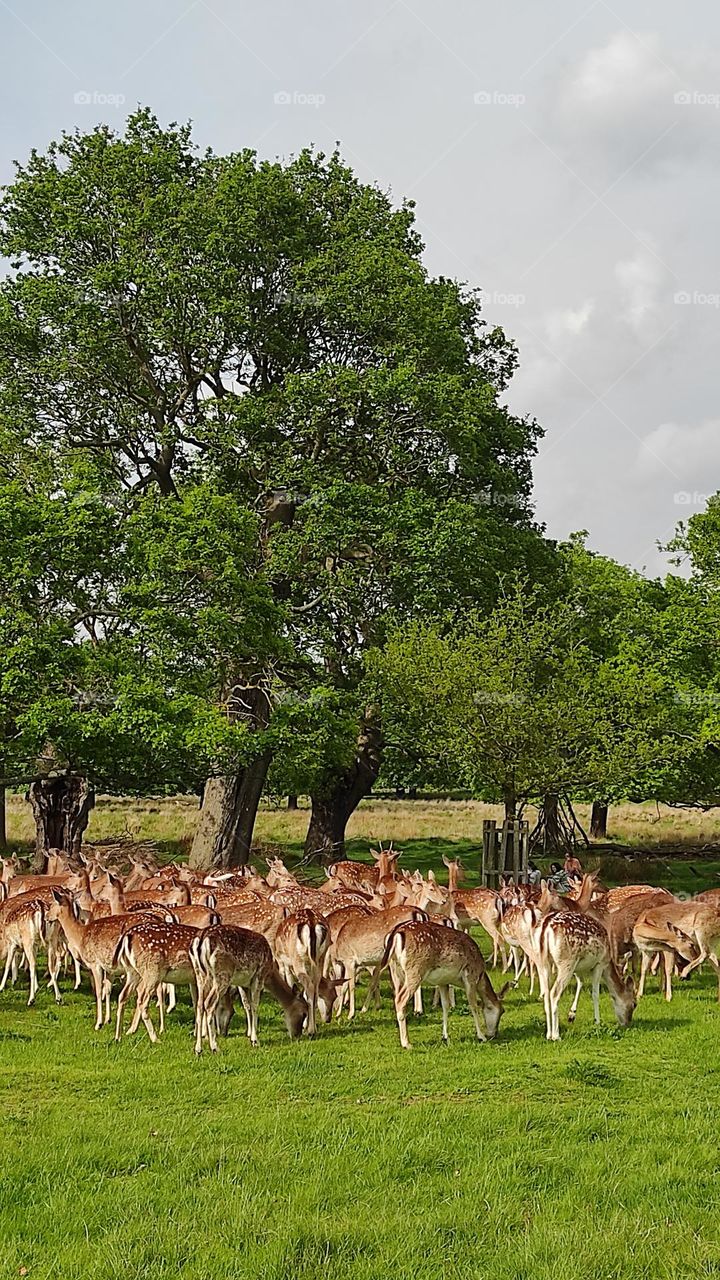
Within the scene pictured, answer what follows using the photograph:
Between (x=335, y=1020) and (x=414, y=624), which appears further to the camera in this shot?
(x=414, y=624)

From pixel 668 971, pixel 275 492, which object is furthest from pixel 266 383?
pixel 668 971

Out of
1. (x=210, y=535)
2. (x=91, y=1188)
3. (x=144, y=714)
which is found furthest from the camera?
(x=210, y=535)

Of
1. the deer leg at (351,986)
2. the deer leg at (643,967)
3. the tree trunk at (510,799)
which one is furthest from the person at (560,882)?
the deer leg at (351,986)

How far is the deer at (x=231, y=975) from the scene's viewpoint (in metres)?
10.3

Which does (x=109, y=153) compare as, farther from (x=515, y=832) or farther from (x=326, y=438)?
(x=515, y=832)

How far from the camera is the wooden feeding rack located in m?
21.8

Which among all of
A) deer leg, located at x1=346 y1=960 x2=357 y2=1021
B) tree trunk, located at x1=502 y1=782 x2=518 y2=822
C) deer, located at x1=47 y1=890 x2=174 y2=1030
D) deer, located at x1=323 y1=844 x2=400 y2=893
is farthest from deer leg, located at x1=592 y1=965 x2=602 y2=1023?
tree trunk, located at x1=502 y1=782 x2=518 y2=822

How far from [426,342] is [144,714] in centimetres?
1065

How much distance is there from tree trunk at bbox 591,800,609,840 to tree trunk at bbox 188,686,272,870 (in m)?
18.0

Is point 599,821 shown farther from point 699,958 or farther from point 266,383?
point 699,958

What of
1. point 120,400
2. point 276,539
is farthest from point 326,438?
point 120,400

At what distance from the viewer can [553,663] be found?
21594 mm

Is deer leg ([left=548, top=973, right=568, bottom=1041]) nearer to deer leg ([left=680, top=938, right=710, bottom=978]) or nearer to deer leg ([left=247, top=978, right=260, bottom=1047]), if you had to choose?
deer leg ([left=680, top=938, right=710, bottom=978])

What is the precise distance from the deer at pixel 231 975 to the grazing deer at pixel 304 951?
0.22m
